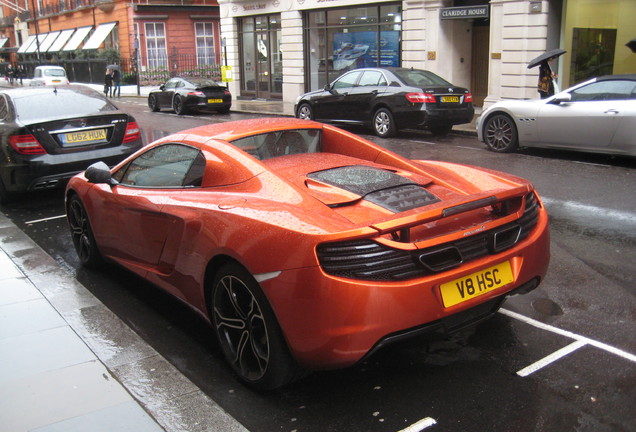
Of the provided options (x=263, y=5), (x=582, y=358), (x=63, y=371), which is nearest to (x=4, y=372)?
(x=63, y=371)

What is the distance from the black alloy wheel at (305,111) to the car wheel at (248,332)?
526 inches

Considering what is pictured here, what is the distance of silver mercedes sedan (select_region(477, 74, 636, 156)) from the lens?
984cm

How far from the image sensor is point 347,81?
15.7 meters

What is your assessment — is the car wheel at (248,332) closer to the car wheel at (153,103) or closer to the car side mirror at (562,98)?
the car side mirror at (562,98)

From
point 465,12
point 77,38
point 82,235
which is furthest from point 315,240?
point 77,38

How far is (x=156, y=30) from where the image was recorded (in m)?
44.0

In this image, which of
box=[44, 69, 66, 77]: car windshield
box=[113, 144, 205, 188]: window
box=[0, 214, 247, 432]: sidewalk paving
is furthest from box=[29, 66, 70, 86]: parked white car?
box=[0, 214, 247, 432]: sidewalk paving

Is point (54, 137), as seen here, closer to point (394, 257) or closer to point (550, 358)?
point (394, 257)

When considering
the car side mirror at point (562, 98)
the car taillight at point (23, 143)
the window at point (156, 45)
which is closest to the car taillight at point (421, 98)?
the car side mirror at point (562, 98)

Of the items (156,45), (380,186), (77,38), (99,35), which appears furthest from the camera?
(77,38)

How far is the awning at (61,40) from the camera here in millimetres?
51722

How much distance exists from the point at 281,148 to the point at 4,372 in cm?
224

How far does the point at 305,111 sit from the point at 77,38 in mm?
39201

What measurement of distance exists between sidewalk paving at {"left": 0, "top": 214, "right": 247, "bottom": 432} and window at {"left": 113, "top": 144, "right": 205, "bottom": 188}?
988mm
